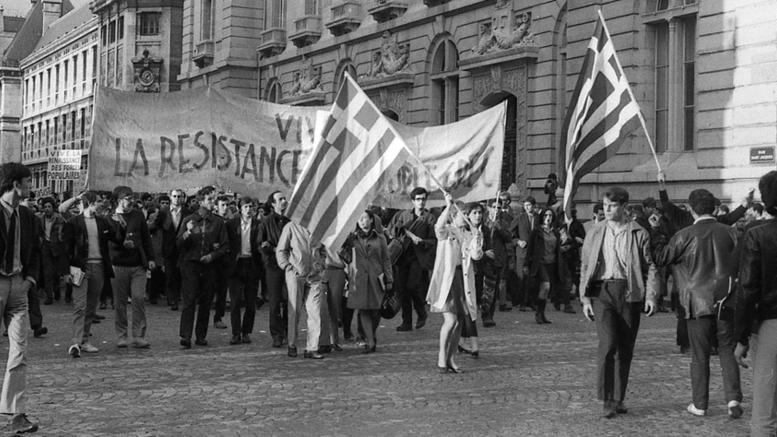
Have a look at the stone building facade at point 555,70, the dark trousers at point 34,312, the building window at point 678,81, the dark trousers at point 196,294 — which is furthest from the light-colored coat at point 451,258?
the building window at point 678,81

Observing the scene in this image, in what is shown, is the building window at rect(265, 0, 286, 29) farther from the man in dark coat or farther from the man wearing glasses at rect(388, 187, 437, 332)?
the man in dark coat

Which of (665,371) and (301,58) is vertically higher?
(301,58)

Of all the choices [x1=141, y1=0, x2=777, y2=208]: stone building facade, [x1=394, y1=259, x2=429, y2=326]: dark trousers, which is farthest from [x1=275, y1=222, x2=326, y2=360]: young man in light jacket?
[x1=141, y1=0, x2=777, y2=208]: stone building facade

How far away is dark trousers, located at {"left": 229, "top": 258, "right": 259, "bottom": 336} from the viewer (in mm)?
14133

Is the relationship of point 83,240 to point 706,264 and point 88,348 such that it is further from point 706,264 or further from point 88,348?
point 706,264

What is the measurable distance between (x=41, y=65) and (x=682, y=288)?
9207 centimetres

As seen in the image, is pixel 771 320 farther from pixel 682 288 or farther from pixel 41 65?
pixel 41 65

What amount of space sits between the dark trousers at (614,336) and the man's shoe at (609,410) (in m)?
0.05

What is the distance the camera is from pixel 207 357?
12781 millimetres

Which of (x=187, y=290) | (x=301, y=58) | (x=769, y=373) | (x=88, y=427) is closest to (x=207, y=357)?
(x=187, y=290)

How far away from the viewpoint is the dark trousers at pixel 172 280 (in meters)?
19.4

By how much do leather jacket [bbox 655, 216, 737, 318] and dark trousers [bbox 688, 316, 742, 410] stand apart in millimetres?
125

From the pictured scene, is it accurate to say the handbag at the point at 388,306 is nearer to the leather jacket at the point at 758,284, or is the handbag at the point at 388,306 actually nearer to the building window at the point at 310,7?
the leather jacket at the point at 758,284

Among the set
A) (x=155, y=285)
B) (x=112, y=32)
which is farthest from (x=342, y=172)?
(x=112, y=32)
